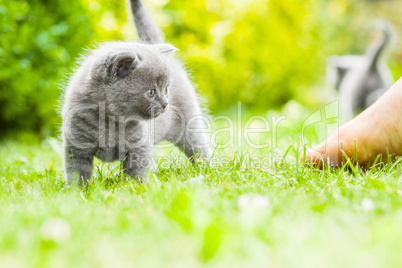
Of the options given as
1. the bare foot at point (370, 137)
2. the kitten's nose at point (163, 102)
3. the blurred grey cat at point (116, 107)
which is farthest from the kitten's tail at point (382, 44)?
the kitten's nose at point (163, 102)

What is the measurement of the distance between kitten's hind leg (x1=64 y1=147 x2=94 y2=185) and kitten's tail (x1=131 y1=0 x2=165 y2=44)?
913 millimetres

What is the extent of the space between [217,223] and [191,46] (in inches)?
177

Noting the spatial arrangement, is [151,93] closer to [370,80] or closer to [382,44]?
[382,44]

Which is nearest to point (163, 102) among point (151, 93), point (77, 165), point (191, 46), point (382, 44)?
point (151, 93)

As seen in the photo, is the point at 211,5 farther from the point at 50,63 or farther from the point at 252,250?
the point at 252,250

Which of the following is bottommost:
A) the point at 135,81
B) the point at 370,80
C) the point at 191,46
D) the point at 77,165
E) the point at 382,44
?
the point at 77,165

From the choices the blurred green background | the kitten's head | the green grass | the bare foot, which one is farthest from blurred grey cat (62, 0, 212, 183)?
the bare foot

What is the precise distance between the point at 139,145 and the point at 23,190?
0.60 meters

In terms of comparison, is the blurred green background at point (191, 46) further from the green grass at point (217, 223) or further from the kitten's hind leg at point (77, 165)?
the green grass at point (217, 223)

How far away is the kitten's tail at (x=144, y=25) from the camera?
2.41 meters

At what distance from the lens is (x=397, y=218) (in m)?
1.12

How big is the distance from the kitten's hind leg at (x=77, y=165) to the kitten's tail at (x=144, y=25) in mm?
913

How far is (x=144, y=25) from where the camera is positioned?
2471 millimetres

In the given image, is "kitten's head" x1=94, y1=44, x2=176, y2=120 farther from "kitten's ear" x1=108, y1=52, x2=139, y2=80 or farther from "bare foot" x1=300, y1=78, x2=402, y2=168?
"bare foot" x1=300, y1=78, x2=402, y2=168
